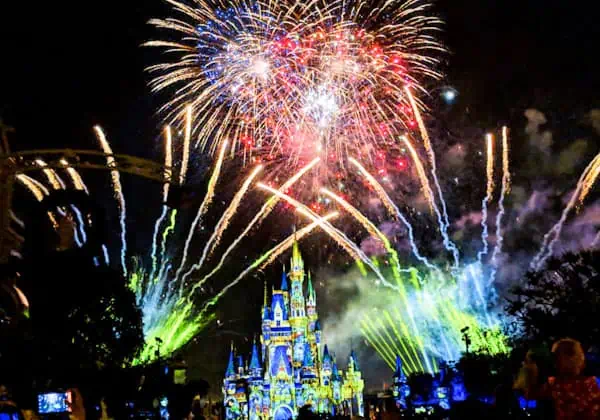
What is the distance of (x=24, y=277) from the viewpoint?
672 cm

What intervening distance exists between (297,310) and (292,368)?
9226 mm

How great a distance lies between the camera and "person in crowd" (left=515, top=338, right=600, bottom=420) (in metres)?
5.00

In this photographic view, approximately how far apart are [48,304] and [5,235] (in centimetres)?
406

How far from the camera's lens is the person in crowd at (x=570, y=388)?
5.00 metres

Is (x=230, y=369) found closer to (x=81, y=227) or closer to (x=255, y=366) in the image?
(x=255, y=366)

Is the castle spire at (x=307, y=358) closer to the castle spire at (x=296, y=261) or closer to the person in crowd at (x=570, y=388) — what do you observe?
the castle spire at (x=296, y=261)

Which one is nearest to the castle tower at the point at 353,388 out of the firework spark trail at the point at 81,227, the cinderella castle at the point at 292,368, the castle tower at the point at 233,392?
the cinderella castle at the point at 292,368

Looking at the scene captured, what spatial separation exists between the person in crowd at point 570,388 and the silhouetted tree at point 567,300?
15.0 m

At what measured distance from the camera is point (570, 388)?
507 centimetres

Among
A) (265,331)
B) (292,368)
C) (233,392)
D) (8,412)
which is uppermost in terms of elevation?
(265,331)

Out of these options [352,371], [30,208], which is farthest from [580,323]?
[352,371]

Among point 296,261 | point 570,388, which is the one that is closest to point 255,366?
point 296,261

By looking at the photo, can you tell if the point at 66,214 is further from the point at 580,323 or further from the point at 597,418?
the point at 580,323

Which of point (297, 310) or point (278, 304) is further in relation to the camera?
point (278, 304)
